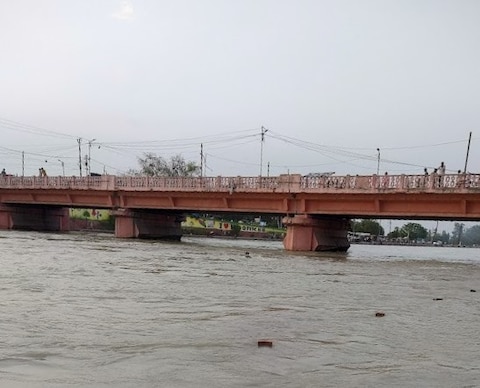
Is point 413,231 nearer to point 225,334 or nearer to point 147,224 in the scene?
point 147,224

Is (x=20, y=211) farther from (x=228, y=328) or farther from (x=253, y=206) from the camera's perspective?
(x=228, y=328)

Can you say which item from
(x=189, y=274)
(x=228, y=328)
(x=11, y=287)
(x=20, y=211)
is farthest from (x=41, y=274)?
(x=20, y=211)

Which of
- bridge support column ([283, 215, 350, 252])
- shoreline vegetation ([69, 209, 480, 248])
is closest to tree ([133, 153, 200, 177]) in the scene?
shoreline vegetation ([69, 209, 480, 248])

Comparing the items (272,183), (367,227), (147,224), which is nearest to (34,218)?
(147,224)

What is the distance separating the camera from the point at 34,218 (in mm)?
62000

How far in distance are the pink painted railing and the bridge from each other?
2.2 inches

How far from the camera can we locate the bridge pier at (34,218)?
193 feet

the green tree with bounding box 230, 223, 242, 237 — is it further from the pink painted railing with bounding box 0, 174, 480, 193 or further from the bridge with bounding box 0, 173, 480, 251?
the pink painted railing with bounding box 0, 174, 480, 193

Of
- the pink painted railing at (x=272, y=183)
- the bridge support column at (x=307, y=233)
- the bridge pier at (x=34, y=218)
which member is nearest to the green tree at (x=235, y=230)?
the bridge pier at (x=34, y=218)

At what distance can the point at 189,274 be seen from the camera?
19.4 meters

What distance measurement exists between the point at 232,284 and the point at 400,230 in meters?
Result: 185

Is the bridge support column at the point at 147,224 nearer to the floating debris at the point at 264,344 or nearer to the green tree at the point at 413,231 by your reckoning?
the floating debris at the point at 264,344

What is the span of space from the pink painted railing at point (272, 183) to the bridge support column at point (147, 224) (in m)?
2.57

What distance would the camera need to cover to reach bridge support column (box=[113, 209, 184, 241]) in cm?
4953
